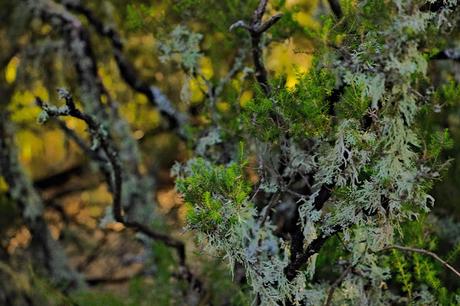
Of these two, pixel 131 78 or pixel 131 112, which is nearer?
pixel 131 78

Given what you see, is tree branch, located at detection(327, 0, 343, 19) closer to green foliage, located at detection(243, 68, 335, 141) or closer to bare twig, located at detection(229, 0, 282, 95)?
bare twig, located at detection(229, 0, 282, 95)

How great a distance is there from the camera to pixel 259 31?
201cm

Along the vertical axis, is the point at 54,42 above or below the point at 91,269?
above

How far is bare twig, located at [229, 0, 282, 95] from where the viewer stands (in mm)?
1925

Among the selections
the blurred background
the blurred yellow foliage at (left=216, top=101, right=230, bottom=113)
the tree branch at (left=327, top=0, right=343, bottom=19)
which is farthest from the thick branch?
the tree branch at (left=327, top=0, right=343, bottom=19)

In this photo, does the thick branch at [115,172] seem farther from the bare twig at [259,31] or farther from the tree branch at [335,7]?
the tree branch at [335,7]

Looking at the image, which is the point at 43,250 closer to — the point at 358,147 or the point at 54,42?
the point at 54,42

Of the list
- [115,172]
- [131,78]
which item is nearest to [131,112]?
[131,78]

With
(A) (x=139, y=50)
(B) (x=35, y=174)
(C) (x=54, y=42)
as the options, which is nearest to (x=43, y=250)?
(C) (x=54, y=42)

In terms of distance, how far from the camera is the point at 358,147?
5.21 ft

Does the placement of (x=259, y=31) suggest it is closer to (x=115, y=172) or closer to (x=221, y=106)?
(x=115, y=172)

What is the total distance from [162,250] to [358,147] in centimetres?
152

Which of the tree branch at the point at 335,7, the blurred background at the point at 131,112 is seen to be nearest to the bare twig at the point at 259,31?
the blurred background at the point at 131,112

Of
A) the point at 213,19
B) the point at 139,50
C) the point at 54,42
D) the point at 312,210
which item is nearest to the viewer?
the point at 312,210
